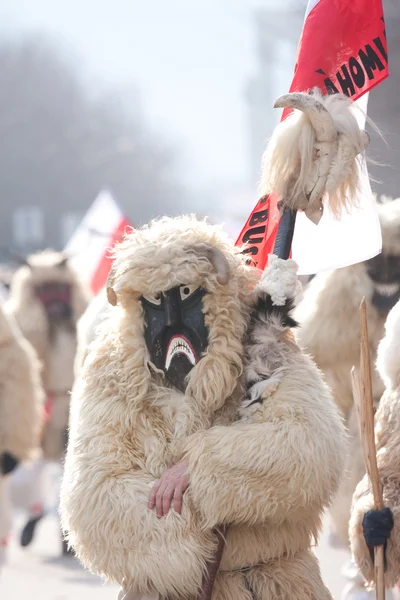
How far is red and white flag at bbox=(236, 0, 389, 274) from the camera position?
419 centimetres

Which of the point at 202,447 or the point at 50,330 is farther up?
the point at 50,330

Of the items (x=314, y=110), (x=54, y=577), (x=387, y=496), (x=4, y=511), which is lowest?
(x=54, y=577)

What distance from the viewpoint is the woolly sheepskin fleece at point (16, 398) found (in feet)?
22.9

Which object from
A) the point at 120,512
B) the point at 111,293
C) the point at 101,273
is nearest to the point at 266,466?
the point at 120,512

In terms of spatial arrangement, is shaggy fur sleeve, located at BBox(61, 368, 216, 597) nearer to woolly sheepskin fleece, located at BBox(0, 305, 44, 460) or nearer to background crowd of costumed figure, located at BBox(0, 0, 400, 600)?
background crowd of costumed figure, located at BBox(0, 0, 400, 600)

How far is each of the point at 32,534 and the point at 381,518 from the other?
603 centimetres

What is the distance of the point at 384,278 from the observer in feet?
20.5

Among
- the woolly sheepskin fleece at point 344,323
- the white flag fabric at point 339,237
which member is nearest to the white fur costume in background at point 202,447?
the white flag fabric at point 339,237

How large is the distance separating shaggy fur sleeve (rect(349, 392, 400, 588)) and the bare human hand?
2.56 ft

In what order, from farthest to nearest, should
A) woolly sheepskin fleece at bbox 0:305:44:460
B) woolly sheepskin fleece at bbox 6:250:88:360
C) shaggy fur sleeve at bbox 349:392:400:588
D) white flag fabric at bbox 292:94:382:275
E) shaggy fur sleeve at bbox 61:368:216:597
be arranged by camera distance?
woolly sheepskin fleece at bbox 6:250:88:360 < woolly sheepskin fleece at bbox 0:305:44:460 < white flag fabric at bbox 292:94:382:275 < shaggy fur sleeve at bbox 349:392:400:588 < shaggy fur sleeve at bbox 61:368:216:597

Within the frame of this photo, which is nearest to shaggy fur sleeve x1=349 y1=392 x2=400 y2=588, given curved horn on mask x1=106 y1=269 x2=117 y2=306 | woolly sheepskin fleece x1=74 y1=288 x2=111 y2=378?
curved horn on mask x1=106 y1=269 x2=117 y2=306

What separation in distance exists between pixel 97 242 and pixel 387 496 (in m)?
6.63

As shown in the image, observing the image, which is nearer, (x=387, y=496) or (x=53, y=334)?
(x=387, y=496)

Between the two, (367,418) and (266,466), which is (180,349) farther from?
(367,418)
